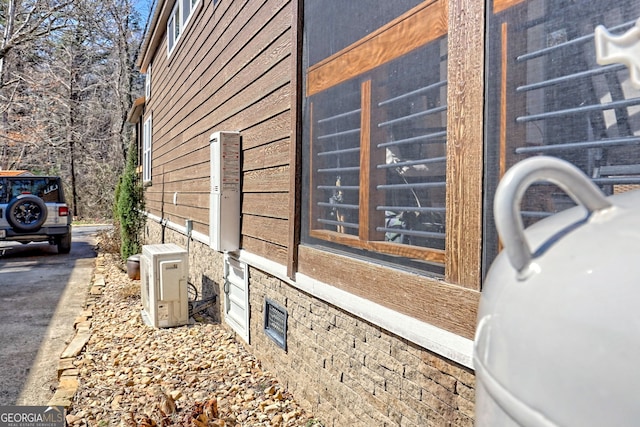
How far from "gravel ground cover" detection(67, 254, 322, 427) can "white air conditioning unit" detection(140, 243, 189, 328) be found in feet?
0.40

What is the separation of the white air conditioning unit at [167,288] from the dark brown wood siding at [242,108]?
0.73 m

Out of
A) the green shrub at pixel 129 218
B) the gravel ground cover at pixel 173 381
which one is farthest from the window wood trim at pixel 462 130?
the green shrub at pixel 129 218

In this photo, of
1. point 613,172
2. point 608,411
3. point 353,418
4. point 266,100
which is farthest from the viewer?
point 266,100

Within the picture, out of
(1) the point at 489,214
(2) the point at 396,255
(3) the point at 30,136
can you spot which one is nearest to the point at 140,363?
(2) the point at 396,255

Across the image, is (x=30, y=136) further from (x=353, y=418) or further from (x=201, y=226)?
(x=353, y=418)

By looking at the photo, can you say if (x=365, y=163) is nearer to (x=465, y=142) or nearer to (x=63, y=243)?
(x=465, y=142)

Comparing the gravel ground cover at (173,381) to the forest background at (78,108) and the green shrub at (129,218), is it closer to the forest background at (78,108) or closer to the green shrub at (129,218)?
the green shrub at (129,218)

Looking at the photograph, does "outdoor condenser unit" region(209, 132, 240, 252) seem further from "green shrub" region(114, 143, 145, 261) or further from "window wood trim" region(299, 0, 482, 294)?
"green shrub" region(114, 143, 145, 261)

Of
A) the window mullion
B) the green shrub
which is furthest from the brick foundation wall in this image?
the green shrub

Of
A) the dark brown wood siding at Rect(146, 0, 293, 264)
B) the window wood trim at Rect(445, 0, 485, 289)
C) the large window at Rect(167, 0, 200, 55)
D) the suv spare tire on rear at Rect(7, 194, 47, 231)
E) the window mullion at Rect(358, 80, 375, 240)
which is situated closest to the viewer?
the window wood trim at Rect(445, 0, 485, 289)

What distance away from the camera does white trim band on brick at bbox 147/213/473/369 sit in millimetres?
1887

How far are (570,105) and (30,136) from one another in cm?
2584

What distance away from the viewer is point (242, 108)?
471cm

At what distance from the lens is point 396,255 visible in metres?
2.32
